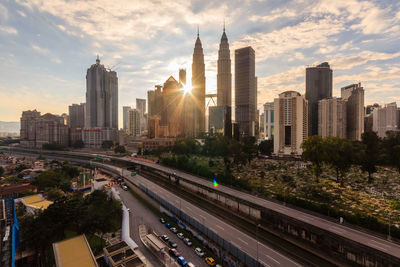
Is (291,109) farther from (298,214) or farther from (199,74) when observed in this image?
(199,74)

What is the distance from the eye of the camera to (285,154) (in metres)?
80.2

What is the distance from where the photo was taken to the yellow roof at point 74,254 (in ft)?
62.6

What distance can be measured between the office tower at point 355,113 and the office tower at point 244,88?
77.7 meters

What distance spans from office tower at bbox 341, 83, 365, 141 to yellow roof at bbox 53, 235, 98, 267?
4941 inches

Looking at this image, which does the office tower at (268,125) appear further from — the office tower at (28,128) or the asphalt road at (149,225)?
the office tower at (28,128)

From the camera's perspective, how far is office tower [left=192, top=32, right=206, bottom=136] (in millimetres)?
177125

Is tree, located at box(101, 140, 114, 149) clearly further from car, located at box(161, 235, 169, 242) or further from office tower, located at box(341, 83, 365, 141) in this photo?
office tower, located at box(341, 83, 365, 141)

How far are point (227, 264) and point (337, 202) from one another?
23.0m

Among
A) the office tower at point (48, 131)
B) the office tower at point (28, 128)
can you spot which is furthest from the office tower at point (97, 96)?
the office tower at point (28, 128)

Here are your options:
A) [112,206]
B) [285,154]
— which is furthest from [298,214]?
[285,154]

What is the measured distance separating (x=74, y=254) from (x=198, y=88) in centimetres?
17647

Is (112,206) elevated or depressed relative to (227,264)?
elevated

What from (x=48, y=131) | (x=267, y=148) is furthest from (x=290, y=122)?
(x=48, y=131)

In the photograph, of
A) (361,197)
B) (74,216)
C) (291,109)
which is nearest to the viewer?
(74,216)
